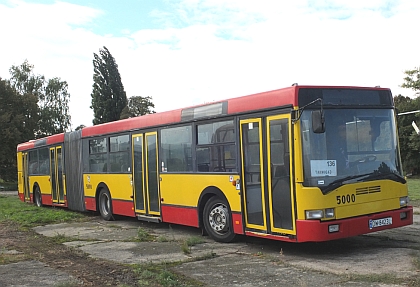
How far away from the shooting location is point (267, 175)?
8594 millimetres

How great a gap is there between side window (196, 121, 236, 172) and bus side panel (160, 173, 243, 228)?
19cm

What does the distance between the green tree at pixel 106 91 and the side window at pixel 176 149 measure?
56.3 metres

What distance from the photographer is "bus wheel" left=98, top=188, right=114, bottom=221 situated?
1473cm

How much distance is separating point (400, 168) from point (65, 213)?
11.1 meters

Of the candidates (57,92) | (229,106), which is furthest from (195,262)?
(57,92)

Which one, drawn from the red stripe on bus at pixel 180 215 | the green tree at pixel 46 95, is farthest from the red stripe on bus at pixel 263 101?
the green tree at pixel 46 95

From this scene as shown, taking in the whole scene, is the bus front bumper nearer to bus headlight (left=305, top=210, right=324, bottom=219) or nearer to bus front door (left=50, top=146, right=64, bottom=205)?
bus headlight (left=305, top=210, right=324, bottom=219)

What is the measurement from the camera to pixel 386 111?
28.9ft

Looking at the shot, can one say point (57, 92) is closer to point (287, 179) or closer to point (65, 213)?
point (65, 213)

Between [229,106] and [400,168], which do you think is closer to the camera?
[400,168]

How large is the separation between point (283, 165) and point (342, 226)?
52.0 inches

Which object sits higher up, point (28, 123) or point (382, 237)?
point (28, 123)

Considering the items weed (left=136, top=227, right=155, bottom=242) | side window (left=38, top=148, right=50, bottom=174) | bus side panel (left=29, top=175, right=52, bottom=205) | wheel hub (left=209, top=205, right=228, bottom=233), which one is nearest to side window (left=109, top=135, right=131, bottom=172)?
weed (left=136, top=227, right=155, bottom=242)

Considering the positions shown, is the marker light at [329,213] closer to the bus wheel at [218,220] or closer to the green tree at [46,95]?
the bus wheel at [218,220]
